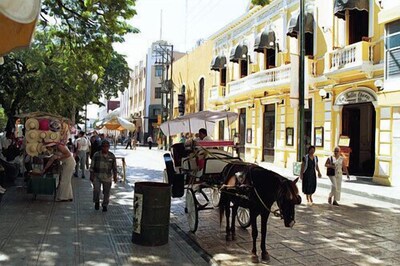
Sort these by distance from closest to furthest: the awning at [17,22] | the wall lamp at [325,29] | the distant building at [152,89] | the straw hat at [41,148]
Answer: the awning at [17,22]
the straw hat at [41,148]
the wall lamp at [325,29]
the distant building at [152,89]

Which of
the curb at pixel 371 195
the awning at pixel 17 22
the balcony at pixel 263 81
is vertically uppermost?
the balcony at pixel 263 81

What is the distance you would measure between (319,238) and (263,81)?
16.6 metres

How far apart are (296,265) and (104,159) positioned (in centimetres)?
518

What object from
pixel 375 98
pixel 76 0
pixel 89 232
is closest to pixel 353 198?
pixel 375 98

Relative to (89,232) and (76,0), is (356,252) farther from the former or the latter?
(76,0)

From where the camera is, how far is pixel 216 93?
3161cm

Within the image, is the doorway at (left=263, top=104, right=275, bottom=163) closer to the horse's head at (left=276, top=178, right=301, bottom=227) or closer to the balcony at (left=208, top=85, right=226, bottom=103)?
the balcony at (left=208, top=85, right=226, bottom=103)

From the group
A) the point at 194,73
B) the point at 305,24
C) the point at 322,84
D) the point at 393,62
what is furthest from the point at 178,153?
the point at 194,73

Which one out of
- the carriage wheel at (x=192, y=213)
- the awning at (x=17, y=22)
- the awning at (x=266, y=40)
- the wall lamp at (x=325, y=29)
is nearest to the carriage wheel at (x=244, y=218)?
the carriage wheel at (x=192, y=213)

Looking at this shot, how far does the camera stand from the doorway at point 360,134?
18.3 meters

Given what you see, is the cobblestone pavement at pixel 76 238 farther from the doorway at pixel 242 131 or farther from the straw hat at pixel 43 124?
the doorway at pixel 242 131

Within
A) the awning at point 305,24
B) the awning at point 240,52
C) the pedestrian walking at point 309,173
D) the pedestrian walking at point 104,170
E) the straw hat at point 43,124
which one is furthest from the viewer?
the awning at point 240,52

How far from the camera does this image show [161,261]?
5961mm

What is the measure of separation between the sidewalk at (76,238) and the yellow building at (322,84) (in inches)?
388
